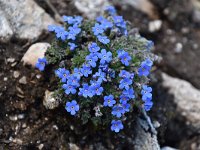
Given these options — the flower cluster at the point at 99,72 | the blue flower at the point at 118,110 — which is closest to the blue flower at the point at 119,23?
the flower cluster at the point at 99,72

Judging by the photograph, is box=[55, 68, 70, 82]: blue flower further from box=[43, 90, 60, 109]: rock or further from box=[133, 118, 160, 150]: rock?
box=[133, 118, 160, 150]: rock

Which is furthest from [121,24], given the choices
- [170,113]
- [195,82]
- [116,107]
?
[195,82]

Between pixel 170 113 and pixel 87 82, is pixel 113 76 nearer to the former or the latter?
pixel 87 82

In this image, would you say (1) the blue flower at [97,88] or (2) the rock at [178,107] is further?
(2) the rock at [178,107]

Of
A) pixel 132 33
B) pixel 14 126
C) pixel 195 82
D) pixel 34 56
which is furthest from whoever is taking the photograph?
pixel 195 82

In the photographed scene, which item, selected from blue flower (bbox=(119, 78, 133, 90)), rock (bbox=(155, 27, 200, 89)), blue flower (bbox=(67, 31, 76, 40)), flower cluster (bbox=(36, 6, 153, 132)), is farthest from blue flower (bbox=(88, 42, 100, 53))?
rock (bbox=(155, 27, 200, 89))

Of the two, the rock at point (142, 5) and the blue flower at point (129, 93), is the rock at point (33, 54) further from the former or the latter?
the rock at point (142, 5)
